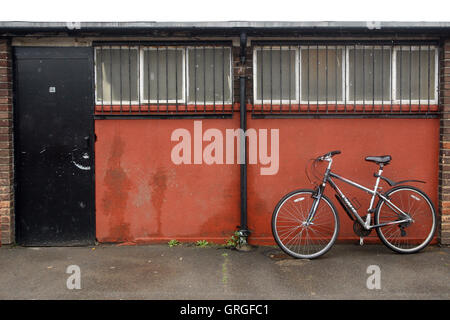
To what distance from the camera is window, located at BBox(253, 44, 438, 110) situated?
226 inches

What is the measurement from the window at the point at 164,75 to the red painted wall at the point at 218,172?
355 mm

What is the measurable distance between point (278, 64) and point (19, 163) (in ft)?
12.0

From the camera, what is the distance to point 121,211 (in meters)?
5.68

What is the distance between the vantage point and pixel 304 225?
511 centimetres

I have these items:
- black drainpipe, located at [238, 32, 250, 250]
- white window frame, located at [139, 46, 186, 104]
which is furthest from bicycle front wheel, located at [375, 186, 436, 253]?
white window frame, located at [139, 46, 186, 104]

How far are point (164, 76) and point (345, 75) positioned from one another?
243 cm

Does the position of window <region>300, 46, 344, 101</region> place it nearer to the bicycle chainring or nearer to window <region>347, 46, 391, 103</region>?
window <region>347, 46, 391, 103</region>

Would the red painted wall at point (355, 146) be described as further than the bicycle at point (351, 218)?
Yes

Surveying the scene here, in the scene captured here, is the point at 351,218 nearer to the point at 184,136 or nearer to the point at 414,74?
the point at 414,74

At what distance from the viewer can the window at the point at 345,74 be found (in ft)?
18.8

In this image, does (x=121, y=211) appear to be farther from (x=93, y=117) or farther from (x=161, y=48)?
(x=161, y=48)

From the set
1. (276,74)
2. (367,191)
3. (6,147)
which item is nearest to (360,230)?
(367,191)

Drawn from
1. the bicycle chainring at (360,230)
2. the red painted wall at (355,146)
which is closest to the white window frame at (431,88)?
the red painted wall at (355,146)

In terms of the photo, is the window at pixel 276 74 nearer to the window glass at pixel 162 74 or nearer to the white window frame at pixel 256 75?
the white window frame at pixel 256 75
